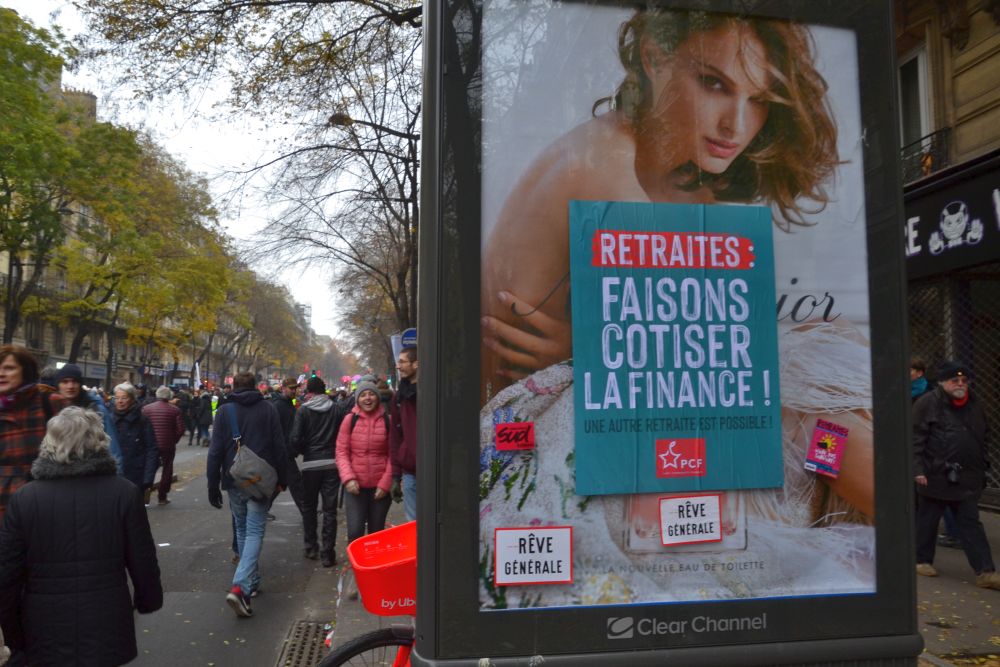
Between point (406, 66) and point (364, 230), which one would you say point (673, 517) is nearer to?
point (406, 66)

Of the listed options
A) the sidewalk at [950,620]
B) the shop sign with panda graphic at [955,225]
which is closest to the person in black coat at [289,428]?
the sidewalk at [950,620]

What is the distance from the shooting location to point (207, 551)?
9.12 meters

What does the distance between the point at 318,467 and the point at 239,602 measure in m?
2.28

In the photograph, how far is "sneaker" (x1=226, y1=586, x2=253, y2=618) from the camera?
6.43 metres

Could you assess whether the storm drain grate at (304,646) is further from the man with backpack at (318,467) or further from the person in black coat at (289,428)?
the man with backpack at (318,467)

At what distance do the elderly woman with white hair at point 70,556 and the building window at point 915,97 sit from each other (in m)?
12.4

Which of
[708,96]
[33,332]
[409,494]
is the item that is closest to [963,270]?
[409,494]

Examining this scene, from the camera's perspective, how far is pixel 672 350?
2.35m

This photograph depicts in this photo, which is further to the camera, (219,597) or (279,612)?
(219,597)

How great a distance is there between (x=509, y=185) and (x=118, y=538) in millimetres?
2557

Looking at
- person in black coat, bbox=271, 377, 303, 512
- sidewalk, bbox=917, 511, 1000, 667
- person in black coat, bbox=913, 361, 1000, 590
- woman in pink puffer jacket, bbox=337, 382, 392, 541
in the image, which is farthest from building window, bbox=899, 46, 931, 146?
person in black coat, bbox=271, 377, 303, 512

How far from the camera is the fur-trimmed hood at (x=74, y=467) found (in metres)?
3.52

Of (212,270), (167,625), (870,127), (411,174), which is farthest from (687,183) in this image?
(212,270)

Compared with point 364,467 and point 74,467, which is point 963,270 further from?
point 74,467
